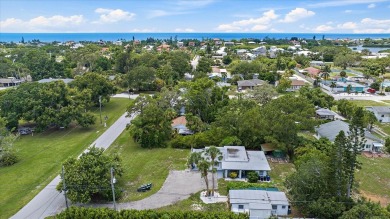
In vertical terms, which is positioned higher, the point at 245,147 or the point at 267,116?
the point at 267,116

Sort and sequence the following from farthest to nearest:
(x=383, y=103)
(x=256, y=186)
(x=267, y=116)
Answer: (x=383, y=103) → (x=267, y=116) → (x=256, y=186)

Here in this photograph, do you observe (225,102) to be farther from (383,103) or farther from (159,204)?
(383,103)

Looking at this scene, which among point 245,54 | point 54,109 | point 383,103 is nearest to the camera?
point 54,109

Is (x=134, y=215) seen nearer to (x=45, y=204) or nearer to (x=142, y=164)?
(x=45, y=204)

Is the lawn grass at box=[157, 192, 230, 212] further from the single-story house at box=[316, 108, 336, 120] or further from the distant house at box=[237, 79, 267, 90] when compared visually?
the distant house at box=[237, 79, 267, 90]

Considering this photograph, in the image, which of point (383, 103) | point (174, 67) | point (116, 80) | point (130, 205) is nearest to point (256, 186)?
point (130, 205)
